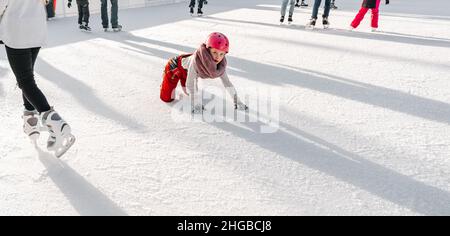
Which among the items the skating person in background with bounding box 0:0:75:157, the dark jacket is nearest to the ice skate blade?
the skating person in background with bounding box 0:0:75:157

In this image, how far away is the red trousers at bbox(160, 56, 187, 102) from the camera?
2.91m

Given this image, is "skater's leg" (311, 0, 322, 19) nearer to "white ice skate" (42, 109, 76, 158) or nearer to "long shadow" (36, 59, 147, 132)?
"long shadow" (36, 59, 147, 132)

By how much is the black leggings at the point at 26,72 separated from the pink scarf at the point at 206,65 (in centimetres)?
101

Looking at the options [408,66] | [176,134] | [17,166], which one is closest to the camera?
[17,166]

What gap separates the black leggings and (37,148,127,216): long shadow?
0.33 meters

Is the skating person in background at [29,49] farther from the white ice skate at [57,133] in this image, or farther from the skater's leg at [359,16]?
the skater's leg at [359,16]

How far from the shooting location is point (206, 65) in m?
2.55

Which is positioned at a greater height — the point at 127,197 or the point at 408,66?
the point at 408,66

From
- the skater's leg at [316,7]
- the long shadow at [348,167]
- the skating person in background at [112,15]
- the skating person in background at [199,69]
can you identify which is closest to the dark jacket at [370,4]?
the skater's leg at [316,7]
